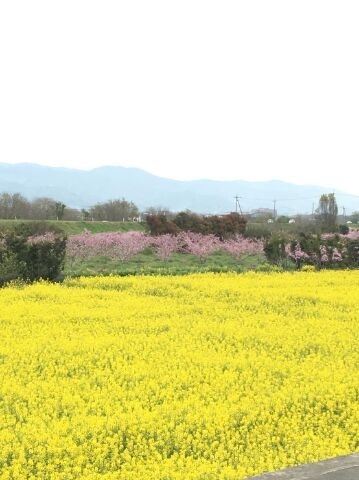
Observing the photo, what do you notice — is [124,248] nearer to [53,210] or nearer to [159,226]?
[159,226]

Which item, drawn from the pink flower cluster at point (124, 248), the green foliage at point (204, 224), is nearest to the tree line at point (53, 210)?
the green foliage at point (204, 224)

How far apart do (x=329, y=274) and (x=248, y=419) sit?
1398 centimetres

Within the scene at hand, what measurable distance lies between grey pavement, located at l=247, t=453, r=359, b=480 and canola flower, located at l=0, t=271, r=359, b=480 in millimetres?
930

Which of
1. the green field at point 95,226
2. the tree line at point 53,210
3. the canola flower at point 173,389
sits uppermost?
the tree line at point 53,210

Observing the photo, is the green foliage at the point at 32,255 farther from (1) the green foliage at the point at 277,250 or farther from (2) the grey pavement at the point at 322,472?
(2) the grey pavement at the point at 322,472

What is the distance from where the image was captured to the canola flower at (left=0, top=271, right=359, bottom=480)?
196 inches

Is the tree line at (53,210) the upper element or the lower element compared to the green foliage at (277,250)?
upper

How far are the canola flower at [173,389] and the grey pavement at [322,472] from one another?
0.93 metres

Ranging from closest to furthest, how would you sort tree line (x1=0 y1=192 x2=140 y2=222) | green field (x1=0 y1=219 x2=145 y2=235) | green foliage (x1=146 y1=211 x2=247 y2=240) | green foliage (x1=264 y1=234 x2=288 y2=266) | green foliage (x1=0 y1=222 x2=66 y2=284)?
1. green foliage (x1=0 y1=222 x2=66 y2=284)
2. green foliage (x1=264 y1=234 x2=288 y2=266)
3. green foliage (x1=146 y1=211 x2=247 y2=240)
4. green field (x1=0 y1=219 x2=145 y2=235)
5. tree line (x1=0 y1=192 x2=140 y2=222)

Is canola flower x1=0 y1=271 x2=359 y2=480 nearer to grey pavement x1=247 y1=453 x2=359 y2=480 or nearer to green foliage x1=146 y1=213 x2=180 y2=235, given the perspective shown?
grey pavement x1=247 y1=453 x2=359 y2=480

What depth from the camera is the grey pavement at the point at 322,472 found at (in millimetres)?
3271

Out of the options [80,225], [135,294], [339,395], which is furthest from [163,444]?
[80,225]

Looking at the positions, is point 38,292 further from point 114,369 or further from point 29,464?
point 29,464

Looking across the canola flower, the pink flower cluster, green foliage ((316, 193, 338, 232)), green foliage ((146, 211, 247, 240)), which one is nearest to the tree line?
green foliage ((316, 193, 338, 232))
